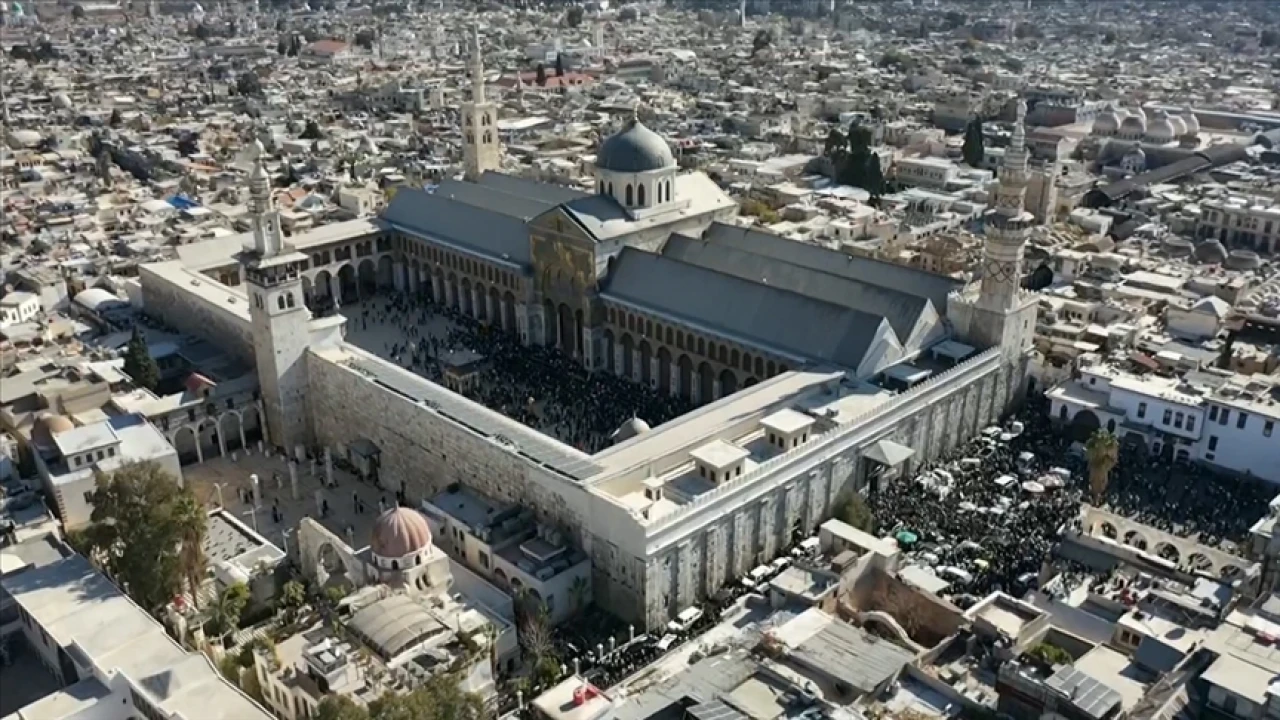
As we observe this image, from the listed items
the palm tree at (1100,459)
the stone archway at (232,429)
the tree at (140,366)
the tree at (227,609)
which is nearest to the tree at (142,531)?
the tree at (227,609)

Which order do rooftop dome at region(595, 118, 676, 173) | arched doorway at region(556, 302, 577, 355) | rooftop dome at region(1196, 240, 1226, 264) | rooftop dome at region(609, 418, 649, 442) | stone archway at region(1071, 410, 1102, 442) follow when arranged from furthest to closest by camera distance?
rooftop dome at region(1196, 240, 1226, 264) < arched doorway at region(556, 302, 577, 355) < rooftop dome at region(595, 118, 676, 173) < stone archway at region(1071, 410, 1102, 442) < rooftop dome at region(609, 418, 649, 442)

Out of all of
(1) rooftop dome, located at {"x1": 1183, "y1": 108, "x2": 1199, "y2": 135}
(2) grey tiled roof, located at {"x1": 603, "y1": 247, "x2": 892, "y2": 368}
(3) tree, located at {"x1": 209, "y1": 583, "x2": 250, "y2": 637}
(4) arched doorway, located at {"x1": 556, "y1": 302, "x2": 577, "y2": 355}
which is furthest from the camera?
(1) rooftop dome, located at {"x1": 1183, "y1": 108, "x2": 1199, "y2": 135}

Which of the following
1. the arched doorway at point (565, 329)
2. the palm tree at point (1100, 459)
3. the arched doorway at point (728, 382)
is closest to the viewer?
the palm tree at point (1100, 459)

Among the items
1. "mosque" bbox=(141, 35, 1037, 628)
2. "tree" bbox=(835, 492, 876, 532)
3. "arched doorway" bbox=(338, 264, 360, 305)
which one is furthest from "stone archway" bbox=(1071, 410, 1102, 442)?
"arched doorway" bbox=(338, 264, 360, 305)

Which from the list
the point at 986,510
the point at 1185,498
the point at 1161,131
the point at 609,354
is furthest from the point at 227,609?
the point at 1161,131

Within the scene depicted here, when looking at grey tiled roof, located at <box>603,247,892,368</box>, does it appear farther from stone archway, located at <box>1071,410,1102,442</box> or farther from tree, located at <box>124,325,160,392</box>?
tree, located at <box>124,325,160,392</box>

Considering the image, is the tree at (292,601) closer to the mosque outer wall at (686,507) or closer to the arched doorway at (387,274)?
the mosque outer wall at (686,507)
